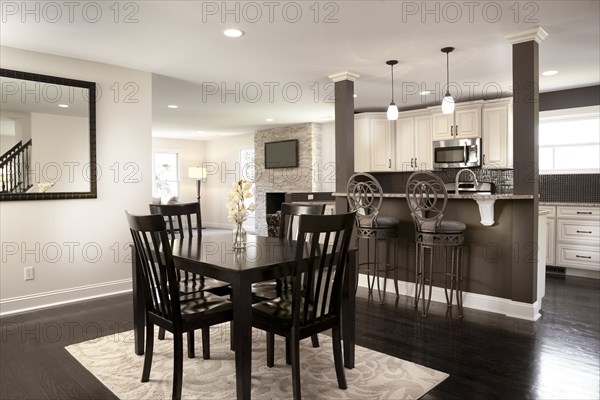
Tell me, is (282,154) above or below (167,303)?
above

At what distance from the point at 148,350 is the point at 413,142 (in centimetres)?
554

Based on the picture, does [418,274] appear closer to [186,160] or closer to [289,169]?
[289,169]

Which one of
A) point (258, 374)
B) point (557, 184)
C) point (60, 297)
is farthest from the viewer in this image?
point (557, 184)

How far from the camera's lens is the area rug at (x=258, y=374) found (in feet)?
7.22

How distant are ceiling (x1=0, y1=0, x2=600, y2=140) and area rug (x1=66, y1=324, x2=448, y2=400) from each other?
8.01ft

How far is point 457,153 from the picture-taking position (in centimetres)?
619

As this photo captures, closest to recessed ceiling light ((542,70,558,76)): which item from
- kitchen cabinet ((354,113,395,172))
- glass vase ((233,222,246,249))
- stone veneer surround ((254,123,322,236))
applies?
kitchen cabinet ((354,113,395,172))

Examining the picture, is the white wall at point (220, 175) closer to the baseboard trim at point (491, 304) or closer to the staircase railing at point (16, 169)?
the baseboard trim at point (491, 304)

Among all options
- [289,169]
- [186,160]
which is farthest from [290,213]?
[186,160]

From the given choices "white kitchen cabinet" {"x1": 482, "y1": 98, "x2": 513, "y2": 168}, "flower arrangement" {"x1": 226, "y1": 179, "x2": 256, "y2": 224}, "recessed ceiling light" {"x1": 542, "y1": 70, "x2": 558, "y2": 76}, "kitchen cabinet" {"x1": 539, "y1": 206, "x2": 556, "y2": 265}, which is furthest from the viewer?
"white kitchen cabinet" {"x1": 482, "y1": 98, "x2": 513, "y2": 168}

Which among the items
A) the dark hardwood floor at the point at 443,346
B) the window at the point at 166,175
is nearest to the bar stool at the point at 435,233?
the dark hardwood floor at the point at 443,346

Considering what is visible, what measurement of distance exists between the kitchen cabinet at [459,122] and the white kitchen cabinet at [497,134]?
4.3 inches

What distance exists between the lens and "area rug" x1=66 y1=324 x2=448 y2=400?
220cm

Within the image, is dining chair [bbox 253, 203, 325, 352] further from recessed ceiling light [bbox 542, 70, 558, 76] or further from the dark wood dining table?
recessed ceiling light [bbox 542, 70, 558, 76]
